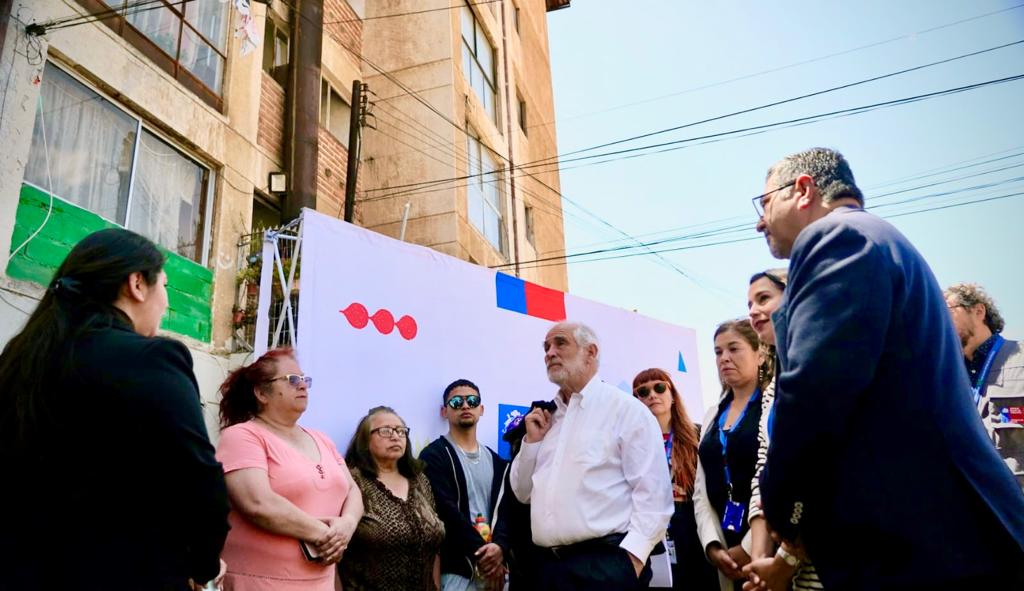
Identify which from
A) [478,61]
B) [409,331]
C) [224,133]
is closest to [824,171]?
[409,331]

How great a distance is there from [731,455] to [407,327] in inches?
111

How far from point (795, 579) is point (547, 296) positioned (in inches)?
172

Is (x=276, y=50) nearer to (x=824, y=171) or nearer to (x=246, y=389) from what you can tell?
(x=246, y=389)

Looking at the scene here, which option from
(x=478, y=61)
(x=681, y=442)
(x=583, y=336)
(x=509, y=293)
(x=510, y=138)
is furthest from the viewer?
(x=510, y=138)

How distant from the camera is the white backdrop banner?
4.52m

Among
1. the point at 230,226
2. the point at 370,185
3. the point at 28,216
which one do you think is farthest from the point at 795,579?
the point at 370,185

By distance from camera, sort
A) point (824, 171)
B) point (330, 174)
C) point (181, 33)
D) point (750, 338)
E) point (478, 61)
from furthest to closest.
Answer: point (478, 61) → point (330, 174) → point (181, 33) → point (750, 338) → point (824, 171)

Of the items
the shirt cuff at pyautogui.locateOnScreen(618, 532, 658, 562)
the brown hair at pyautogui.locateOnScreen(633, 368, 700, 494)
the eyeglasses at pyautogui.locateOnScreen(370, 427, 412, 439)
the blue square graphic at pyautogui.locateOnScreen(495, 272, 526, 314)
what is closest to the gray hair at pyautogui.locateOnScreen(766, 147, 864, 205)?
the shirt cuff at pyautogui.locateOnScreen(618, 532, 658, 562)

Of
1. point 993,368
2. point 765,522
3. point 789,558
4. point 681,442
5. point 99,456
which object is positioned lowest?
point 789,558

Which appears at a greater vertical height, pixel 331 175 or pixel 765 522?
pixel 331 175

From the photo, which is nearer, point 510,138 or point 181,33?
point 181,33

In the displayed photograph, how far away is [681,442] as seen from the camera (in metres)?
4.24

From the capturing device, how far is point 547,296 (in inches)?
250

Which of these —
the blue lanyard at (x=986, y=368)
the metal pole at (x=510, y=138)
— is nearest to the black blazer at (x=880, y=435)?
the blue lanyard at (x=986, y=368)
